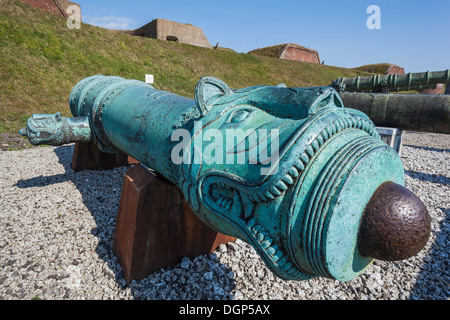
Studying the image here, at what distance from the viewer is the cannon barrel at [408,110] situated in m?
5.16

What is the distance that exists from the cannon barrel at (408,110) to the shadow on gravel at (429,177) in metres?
0.89

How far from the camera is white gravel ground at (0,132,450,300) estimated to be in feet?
7.20

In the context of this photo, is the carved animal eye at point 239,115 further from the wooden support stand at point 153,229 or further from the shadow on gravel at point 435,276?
the shadow on gravel at point 435,276

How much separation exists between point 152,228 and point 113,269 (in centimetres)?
56

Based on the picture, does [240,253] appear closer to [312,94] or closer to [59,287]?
[59,287]

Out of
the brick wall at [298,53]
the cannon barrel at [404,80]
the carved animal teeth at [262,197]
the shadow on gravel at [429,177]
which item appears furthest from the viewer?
the brick wall at [298,53]

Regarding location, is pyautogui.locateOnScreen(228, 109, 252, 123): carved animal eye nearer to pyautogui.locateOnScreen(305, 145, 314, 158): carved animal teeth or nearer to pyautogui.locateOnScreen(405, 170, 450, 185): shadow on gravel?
pyautogui.locateOnScreen(305, 145, 314, 158): carved animal teeth

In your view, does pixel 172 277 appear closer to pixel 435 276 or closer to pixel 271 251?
pixel 271 251

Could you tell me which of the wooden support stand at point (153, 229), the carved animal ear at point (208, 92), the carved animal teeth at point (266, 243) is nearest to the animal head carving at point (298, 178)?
the carved animal teeth at point (266, 243)

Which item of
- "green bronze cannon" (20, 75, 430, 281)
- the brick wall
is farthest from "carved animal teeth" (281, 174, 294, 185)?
the brick wall

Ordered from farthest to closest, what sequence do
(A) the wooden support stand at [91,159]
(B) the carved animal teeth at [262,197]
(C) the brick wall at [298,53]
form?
(C) the brick wall at [298,53] < (A) the wooden support stand at [91,159] < (B) the carved animal teeth at [262,197]

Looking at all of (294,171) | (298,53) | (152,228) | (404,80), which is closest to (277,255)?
(294,171)

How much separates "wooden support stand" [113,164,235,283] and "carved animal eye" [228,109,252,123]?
1.08 meters

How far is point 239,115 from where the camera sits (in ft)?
4.93
